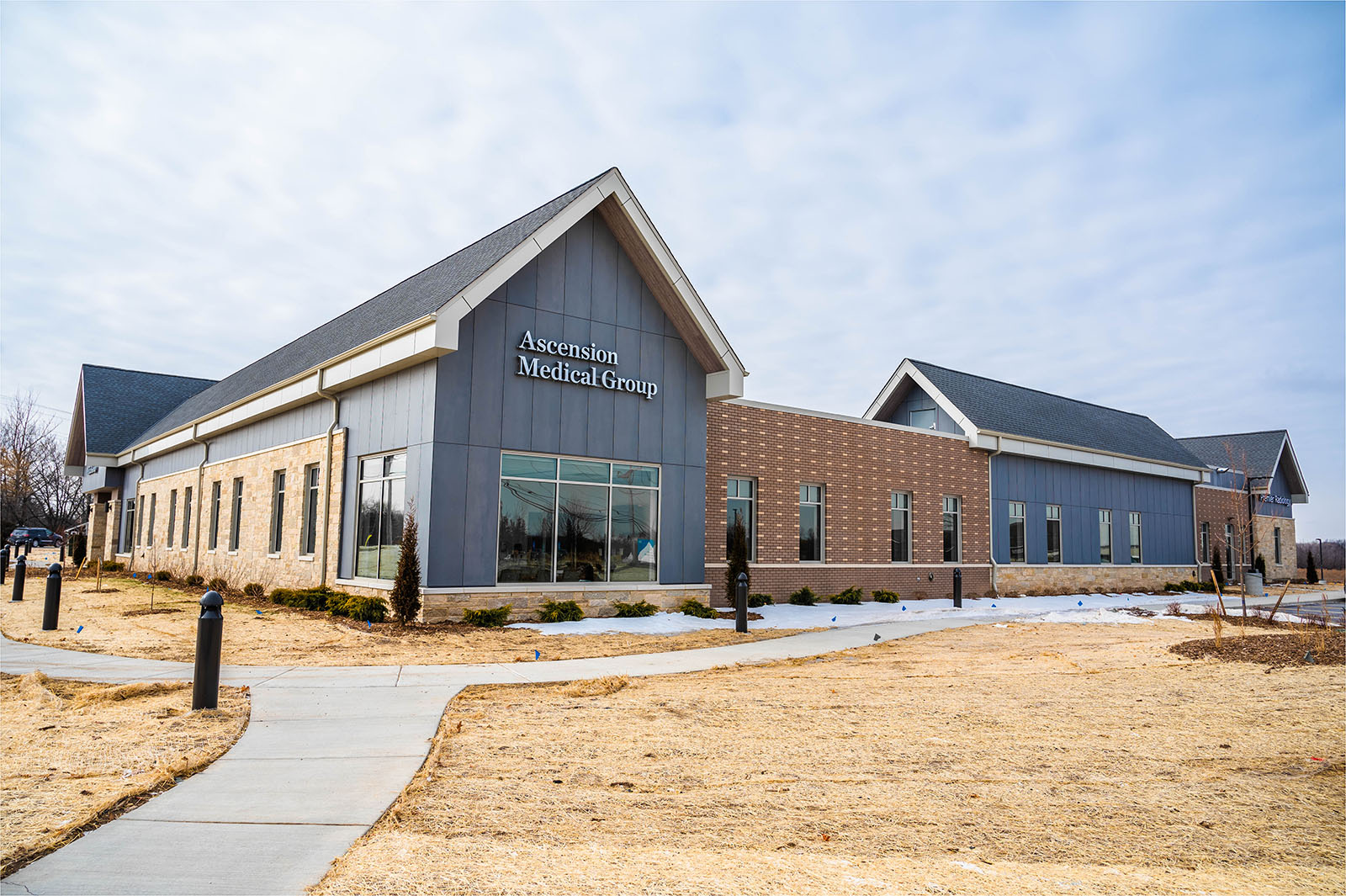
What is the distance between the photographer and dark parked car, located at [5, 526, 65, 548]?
47406mm

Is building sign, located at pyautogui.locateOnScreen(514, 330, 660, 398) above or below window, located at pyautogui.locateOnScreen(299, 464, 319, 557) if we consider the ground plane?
above

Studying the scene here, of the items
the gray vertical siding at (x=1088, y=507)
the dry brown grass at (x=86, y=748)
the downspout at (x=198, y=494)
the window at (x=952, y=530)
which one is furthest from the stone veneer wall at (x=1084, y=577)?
the downspout at (x=198, y=494)

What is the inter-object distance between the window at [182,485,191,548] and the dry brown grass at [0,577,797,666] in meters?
10.6

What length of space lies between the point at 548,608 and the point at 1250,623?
46.0ft

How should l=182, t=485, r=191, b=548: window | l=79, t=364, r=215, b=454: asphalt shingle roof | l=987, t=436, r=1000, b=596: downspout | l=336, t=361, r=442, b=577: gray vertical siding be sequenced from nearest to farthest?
l=336, t=361, r=442, b=577: gray vertical siding → l=987, t=436, r=1000, b=596: downspout → l=182, t=485, r=191, b=548: window → l=79, t=364, r=215, b=454: asphalt shingle roof

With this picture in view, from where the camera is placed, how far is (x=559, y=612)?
1566 centimetres

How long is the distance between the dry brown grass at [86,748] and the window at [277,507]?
40.1 ft

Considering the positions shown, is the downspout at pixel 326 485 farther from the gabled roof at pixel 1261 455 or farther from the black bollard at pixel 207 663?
the gabled roof at pixel 1261 455

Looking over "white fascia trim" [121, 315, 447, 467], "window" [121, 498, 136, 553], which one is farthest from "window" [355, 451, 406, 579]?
"window" [121, 498, 136, 553]

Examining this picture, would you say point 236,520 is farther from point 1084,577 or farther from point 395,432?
point 1084,577

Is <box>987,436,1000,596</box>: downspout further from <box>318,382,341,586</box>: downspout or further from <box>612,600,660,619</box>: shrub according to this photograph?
<box>318,382,341,586</box>: downspout

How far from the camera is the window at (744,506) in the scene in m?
20.5

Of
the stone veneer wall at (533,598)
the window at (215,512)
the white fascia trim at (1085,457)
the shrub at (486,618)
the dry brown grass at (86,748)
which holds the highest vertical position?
the white fascia trim at (1085,457)

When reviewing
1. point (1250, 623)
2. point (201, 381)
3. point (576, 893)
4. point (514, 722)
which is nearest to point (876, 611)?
point (1250, 623)
